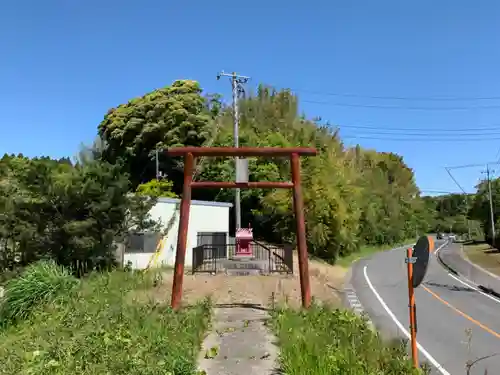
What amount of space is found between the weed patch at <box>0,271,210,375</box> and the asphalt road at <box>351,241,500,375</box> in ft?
14.7

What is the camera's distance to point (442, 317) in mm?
20297

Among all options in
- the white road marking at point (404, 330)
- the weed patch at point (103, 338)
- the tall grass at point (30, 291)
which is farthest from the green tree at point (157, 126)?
the weed patch at point (103, 338)

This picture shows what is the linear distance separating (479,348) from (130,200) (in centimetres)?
1326

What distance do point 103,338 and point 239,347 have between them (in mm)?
2495

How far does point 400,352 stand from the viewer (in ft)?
29.5

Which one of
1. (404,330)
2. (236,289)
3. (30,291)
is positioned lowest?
(404,330)

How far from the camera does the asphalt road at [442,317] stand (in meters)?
13.6

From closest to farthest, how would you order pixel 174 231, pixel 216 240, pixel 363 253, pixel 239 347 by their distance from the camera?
1. pixel 239 347
2. pixel 174 231
3. pixel 216 240
4. pixel 363 253

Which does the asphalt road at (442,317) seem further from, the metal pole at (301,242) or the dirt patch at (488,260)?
the dirt patch at (488,260)

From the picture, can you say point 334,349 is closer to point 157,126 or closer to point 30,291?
point 30,291

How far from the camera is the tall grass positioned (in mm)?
13515

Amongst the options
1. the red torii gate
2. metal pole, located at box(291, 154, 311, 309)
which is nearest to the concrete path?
metal pole, located at box(291, 154, 311, 309)

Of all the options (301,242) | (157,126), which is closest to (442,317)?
(301,242)

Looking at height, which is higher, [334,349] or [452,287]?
[334,349]
